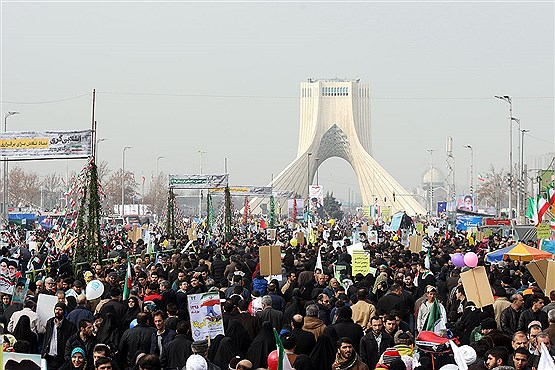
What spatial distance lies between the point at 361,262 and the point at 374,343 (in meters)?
8.28

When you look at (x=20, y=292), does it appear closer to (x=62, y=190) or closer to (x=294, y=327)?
(x=294, y=327)

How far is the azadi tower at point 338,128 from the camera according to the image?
138750mm

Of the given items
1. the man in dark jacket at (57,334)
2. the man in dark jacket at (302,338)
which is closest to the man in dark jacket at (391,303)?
the man in dark jacket at (302,338)

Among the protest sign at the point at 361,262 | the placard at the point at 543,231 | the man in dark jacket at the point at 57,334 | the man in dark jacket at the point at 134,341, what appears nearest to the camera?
the man in dark jacket at the point at 134,341

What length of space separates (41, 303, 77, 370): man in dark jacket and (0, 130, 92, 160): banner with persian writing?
41.0 feet

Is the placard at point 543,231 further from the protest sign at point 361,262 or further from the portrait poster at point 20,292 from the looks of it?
the portrait poster at point 20,292

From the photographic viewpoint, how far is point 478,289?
12602 millimetres

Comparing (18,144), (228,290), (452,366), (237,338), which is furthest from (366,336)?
(18,144)

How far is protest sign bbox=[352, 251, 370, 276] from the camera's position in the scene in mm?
18391

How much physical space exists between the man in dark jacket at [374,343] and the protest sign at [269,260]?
25.8 ft

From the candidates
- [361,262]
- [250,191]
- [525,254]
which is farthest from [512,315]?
[250,191]

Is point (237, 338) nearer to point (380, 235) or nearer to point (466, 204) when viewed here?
point (380, 235)

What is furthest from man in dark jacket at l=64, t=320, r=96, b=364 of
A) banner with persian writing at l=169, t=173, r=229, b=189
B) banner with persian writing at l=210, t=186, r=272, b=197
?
banner with persian writing at l=210, t=186, r=272, b=197

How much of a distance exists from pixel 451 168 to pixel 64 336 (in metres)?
73.1
